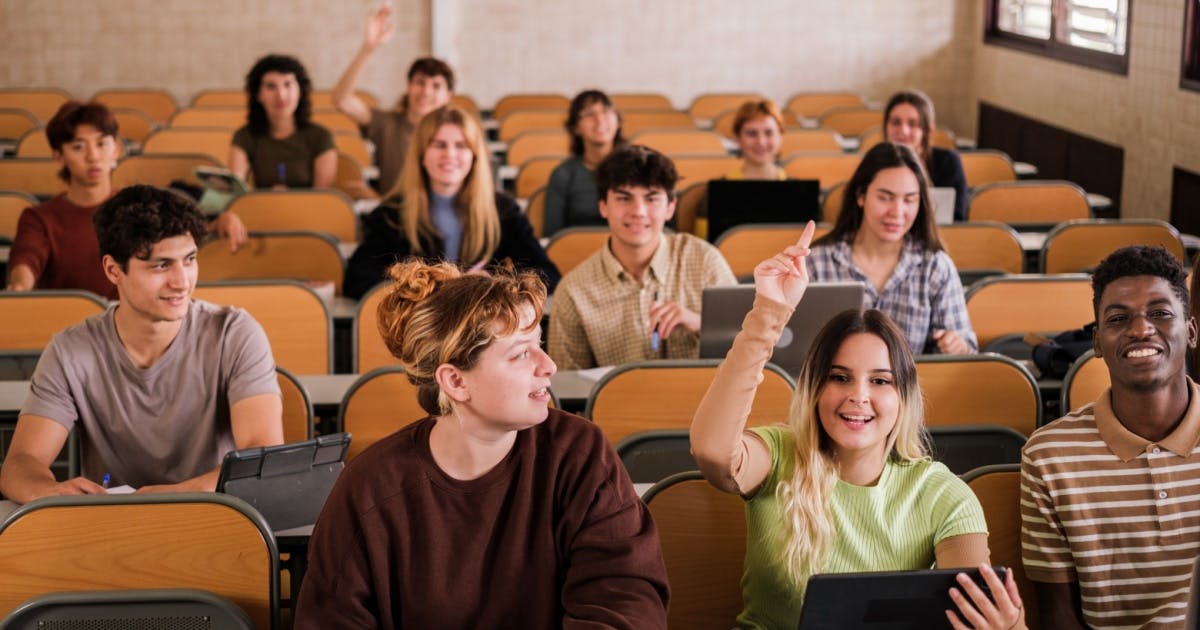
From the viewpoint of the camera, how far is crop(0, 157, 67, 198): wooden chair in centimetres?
654

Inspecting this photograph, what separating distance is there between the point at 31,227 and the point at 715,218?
91.7 inches

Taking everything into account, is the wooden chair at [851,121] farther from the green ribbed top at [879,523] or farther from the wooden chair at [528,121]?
the green ribbed top at [879,523]

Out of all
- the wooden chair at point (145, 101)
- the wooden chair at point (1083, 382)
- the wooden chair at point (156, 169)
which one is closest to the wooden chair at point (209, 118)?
the wooden chair at point (145, 101)

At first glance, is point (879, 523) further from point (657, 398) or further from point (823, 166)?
point (823, 166)

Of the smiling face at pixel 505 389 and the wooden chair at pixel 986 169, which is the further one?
the wooden chair at pixel 986 169

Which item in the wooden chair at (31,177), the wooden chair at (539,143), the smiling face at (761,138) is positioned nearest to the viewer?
the smiling face at (761,138)

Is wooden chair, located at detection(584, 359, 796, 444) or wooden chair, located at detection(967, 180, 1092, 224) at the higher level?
wooden chair, located at detection(967, 180, 1092, 224)

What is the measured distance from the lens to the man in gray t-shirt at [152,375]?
10.0 feet

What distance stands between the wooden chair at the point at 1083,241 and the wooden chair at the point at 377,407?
2772mm

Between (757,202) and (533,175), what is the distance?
1807 millimetres

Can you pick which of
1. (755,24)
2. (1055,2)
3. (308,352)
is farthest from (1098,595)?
(755,24)

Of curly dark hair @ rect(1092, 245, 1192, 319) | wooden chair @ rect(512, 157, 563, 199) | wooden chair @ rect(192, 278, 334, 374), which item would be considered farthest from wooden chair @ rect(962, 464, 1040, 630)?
wooden chair @ rect(512, 157, 563, 199)

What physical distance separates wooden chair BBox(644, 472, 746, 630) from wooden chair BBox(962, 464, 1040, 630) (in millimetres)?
452

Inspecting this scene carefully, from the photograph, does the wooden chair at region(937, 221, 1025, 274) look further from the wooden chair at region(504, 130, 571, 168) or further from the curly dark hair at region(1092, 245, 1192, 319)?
the wooden chair at region(504, 130, 571, 168)
